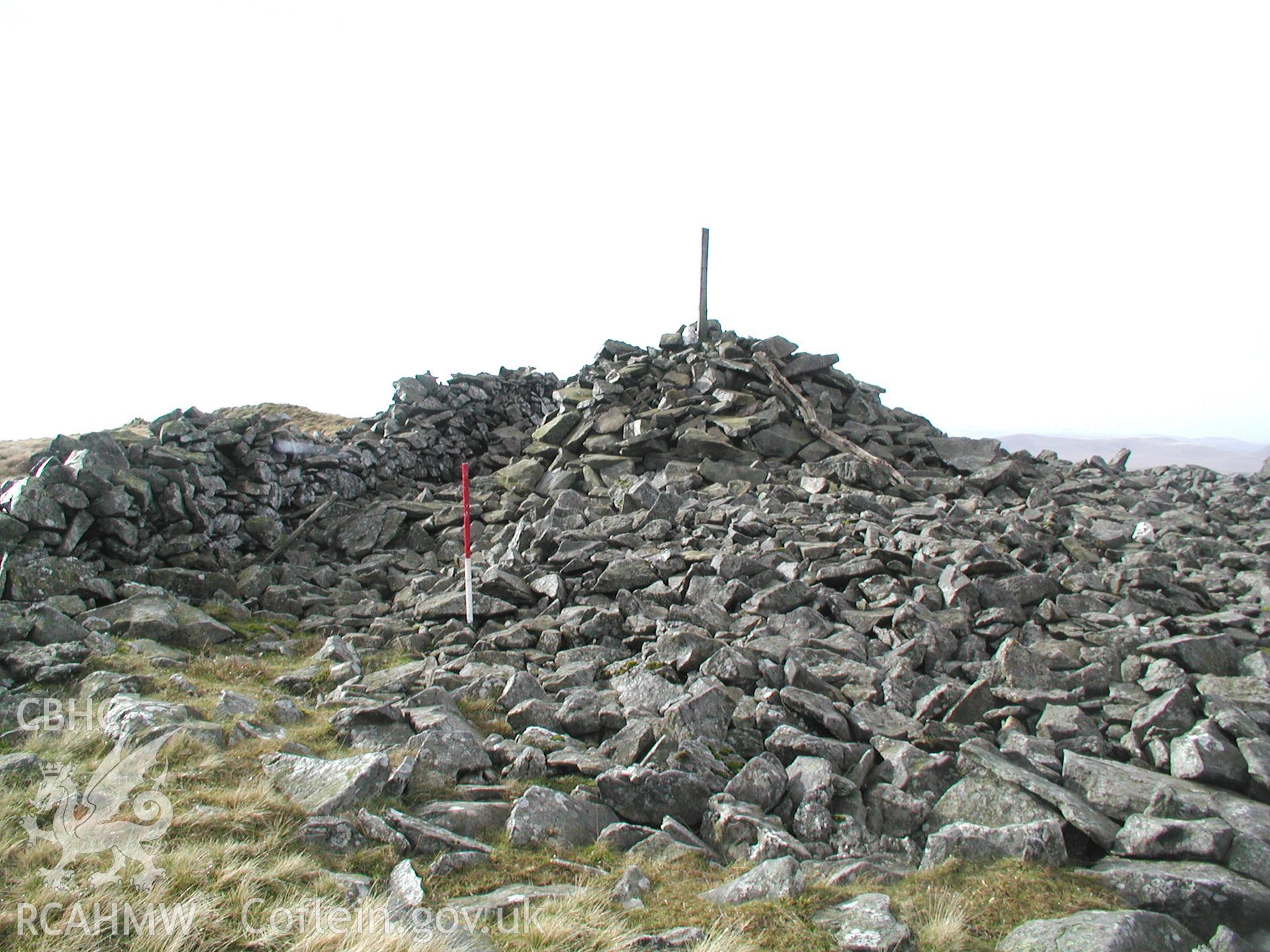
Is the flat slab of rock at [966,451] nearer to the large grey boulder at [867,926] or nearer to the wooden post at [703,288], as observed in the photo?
the wooden post at [703,288]

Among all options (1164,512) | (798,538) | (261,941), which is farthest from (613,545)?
(1164,512)

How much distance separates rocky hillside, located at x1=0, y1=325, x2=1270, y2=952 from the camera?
491 centimetres

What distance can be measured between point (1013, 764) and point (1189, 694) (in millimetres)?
2328

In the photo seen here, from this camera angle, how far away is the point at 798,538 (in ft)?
39.8

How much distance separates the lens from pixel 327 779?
5.95m

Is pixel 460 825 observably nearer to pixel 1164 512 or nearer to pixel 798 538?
pixel 798 538

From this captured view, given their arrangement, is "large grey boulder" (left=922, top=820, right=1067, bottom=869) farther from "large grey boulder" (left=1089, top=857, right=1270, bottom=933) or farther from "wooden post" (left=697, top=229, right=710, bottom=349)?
"wooden post" (left=697, top=229, right=710, bottom=349)

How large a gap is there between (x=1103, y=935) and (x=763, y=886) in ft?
6.15

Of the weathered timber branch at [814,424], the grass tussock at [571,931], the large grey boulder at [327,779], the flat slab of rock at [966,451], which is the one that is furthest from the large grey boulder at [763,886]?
the flat slab of rock at [966,451]

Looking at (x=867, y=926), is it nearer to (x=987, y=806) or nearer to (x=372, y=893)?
(x=987, y=806)

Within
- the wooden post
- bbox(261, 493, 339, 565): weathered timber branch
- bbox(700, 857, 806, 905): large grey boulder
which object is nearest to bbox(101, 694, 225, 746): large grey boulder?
bbox(700, 857, 806, 905): large grey boulder

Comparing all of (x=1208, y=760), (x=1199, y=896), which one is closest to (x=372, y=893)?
(x=1199, y=896)

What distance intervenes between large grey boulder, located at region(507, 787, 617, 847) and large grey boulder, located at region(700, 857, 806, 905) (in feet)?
3.79

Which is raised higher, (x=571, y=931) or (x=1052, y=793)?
(x=1052, y=793)
